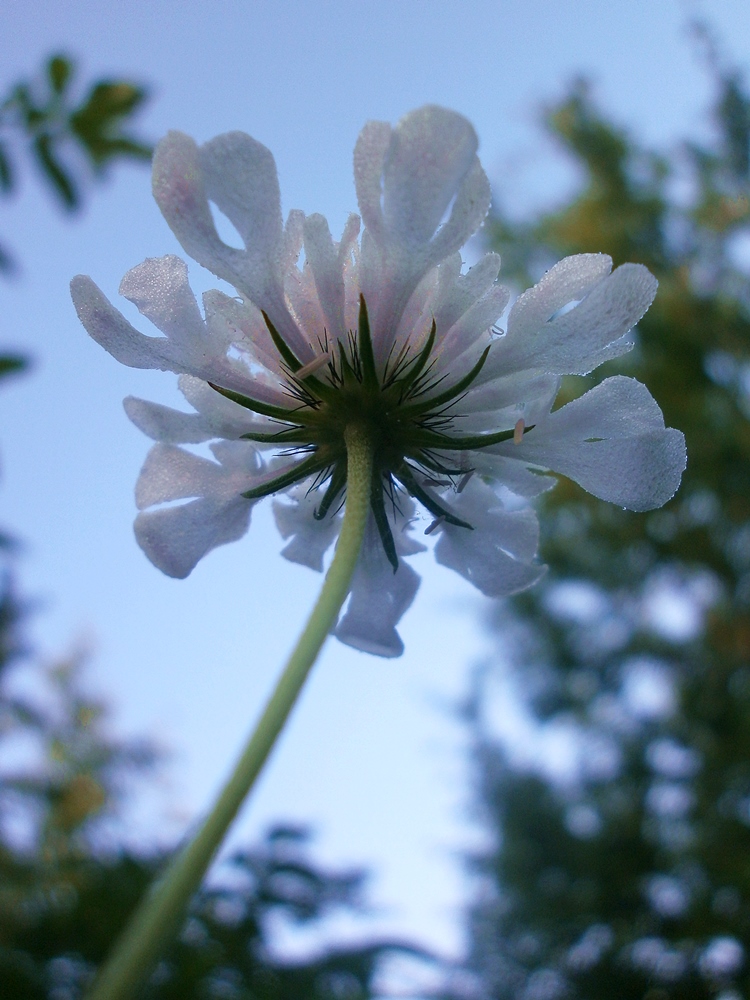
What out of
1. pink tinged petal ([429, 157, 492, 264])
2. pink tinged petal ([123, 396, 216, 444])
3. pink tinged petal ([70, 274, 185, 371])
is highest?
pink tinged petal ([429, 157, 492, 264])

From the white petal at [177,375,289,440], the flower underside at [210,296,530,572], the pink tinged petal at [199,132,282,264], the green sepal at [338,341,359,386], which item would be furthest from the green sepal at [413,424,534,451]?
the pink tinged petal at [199,132,282,264]

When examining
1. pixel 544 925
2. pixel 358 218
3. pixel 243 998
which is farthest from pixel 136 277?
pixel 544 925

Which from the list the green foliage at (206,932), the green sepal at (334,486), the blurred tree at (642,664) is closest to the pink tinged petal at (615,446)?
the green sepal at (334,486)

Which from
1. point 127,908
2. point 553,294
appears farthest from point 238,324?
point 127,908

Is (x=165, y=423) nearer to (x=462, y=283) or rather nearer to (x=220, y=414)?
(x=220, y=414)

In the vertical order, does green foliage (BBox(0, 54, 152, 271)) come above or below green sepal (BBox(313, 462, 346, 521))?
above

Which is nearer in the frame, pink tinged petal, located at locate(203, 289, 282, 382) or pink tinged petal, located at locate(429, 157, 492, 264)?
pink tinged petal, located at locate(429, 157, 492, 264)

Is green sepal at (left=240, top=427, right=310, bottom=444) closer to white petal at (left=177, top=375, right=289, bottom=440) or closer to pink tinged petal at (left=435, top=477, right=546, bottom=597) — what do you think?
white petal at (left=177, top=375, right=289, bottom=440)

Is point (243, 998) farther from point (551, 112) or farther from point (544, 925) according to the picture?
point (551, 112)
